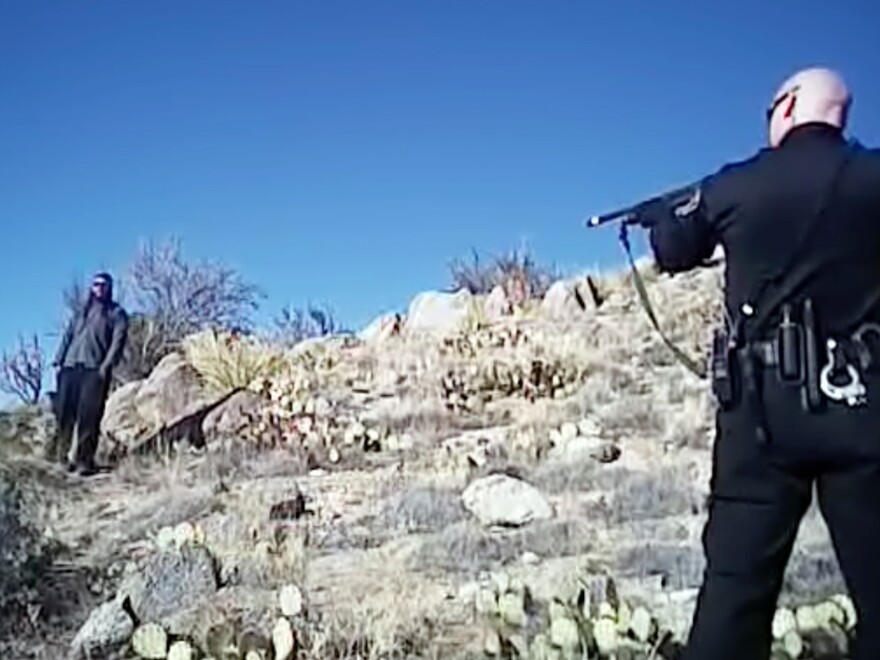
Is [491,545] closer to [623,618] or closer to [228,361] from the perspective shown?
[623,618]

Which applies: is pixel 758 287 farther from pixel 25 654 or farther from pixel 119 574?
pixel 119 574

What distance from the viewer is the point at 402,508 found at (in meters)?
7.93

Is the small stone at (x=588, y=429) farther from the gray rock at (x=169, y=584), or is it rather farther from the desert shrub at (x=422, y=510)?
the gray rock at (x=169, y=584)

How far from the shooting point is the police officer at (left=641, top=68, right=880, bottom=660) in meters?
3.60

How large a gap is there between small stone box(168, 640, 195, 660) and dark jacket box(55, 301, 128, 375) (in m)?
6.70

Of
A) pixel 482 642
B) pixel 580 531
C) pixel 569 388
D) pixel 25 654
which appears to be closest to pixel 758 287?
pixel 482 642

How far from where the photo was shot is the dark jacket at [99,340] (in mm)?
11102

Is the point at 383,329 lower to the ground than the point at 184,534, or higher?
higher

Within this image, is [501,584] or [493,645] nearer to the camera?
[493,645]

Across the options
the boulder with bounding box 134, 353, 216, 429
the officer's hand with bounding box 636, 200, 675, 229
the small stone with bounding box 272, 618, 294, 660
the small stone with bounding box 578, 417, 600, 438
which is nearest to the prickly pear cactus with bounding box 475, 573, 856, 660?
the small stone with bounding box 272, 618, 294, 660

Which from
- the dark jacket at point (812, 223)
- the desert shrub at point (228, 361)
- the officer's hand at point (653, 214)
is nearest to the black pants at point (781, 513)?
the dark jacket at point (812, 223)

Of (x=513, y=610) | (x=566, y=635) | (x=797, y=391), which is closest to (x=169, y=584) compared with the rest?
(x=513, y=610)

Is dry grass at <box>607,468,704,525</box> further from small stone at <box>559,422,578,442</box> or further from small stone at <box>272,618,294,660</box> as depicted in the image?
small stone at <box>272,618,294,660</box>

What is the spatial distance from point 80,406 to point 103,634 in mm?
6305
